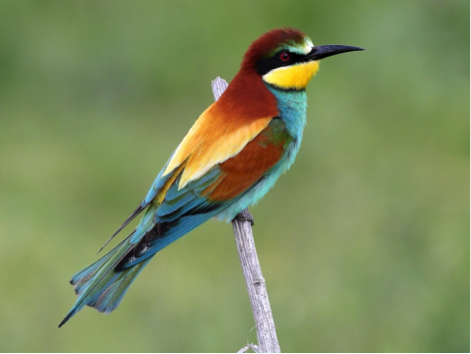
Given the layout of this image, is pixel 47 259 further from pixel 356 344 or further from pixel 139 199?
pixel 356 344

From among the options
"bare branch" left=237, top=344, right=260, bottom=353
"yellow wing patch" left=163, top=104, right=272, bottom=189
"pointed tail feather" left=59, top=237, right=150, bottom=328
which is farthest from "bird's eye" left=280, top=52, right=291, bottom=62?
"bare branch" left=237, top=344, right=260, bottom=353

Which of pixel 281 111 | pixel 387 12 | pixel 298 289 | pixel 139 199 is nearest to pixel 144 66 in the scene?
pixel 139 199

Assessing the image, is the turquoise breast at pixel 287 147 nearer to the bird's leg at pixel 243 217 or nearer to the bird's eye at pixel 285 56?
the bird's leg at pixel 243 217

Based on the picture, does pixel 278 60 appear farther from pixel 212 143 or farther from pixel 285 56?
pixel 212 143

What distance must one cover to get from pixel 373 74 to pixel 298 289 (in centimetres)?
214

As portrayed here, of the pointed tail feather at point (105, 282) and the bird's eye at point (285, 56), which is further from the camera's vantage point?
the bird's eye at point (285, 56)

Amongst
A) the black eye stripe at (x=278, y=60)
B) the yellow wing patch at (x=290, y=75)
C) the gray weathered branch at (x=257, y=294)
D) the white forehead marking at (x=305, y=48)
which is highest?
the white forehead marking at (x=305, y=48)

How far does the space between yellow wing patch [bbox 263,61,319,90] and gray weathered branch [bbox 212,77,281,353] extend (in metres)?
0.64

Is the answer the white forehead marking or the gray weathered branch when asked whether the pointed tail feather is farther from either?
the white forehead marking

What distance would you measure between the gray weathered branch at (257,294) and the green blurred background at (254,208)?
112 cm

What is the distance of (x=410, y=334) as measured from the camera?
4.59m

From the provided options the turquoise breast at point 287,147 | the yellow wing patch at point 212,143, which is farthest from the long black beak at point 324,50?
the yellow wing patch at point 212,143

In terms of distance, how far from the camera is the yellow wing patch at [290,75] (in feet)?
12.9

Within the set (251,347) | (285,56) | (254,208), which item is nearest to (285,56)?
Result: (285,56)
